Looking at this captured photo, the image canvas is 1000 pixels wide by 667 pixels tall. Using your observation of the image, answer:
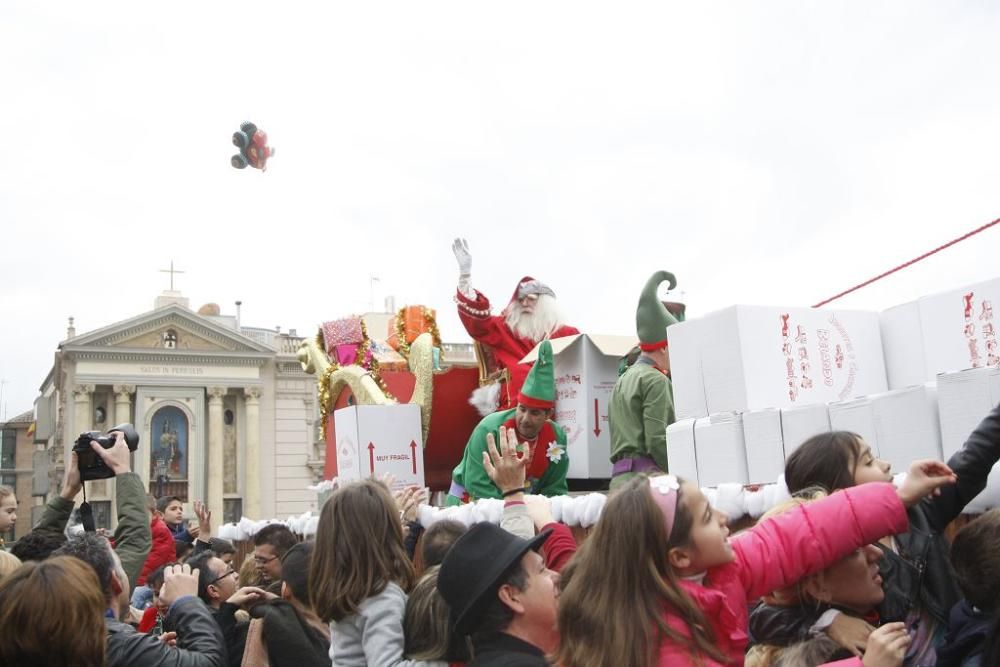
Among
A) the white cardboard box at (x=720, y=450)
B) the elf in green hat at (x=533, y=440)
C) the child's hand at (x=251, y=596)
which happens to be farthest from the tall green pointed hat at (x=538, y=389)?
the child's hand at (x=251, y=596)

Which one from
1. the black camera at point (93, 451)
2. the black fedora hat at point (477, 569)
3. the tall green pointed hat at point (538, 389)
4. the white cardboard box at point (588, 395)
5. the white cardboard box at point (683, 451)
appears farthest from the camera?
the white cardboard box at point (588, 395)

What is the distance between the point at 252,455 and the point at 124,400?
14.7 ft

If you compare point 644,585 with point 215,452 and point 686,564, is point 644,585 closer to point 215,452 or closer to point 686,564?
point 686,564

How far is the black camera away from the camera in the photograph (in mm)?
3570

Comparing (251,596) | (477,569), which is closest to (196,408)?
(251,596)

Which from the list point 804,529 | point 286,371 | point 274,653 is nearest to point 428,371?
point 274,653

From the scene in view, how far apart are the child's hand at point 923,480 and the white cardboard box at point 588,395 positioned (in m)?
3.87

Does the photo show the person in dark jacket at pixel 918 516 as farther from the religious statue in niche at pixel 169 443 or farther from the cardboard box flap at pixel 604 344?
the religious statue in niche at pixel 169 443

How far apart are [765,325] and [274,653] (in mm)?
2092

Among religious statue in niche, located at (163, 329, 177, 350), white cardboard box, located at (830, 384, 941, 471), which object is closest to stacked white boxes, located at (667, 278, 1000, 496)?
white cardboard box, located at (830, 384, 941, 471)

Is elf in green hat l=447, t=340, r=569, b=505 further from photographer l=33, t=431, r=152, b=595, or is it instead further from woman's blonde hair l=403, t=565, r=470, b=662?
woman's blonde hair l=403, t=565, r=470, b=662

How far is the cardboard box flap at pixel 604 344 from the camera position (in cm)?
599

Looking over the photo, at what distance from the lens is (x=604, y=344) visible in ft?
19.7

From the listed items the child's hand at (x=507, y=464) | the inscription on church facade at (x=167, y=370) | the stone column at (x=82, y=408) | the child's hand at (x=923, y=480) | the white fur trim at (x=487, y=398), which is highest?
the inscription on church facade at (x=167, y=370)
